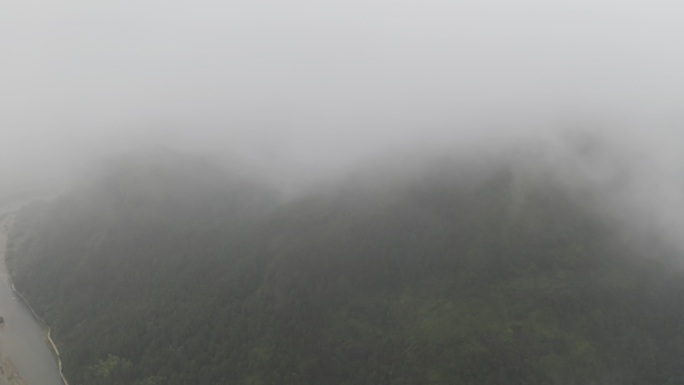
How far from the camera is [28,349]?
588 ft

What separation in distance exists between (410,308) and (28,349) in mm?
123631

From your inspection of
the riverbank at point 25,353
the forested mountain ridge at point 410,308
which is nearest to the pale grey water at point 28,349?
the riverbank at point 25,353

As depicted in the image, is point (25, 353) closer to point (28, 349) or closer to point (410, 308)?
point (28, 349)

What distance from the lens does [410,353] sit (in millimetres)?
149750

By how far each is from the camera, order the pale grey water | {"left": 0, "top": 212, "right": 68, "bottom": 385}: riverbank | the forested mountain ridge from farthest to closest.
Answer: the pale grey water
{"left": 0, "top": 212, "right": 68, "bottom": 385}: riverbank
the forested mountain ridge

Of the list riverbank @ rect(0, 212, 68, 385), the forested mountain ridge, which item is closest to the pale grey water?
riverbank @ rect(0, 212, 68, 385)

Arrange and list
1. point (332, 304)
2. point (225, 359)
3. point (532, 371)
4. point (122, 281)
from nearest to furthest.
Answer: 1. point (532, 371)
2. point (225, 359)
3. point (332, 304)
4. point (122, 281)

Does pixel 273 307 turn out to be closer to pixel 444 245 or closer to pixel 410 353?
pixel 410 353

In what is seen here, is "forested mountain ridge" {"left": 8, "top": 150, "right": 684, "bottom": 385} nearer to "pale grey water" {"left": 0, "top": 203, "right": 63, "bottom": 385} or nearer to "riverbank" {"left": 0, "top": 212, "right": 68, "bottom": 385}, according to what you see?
"riverbank" {"left": 0, "top": 212, "right": 68, "bottom": 385}

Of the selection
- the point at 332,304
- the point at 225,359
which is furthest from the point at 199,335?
the point at 332,304

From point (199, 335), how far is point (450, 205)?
316 feet

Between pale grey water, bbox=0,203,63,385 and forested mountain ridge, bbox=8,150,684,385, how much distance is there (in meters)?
5.51

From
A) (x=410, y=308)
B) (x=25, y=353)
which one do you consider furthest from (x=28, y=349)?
(x=410, y=308)

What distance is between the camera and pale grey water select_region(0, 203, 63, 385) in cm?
16738
